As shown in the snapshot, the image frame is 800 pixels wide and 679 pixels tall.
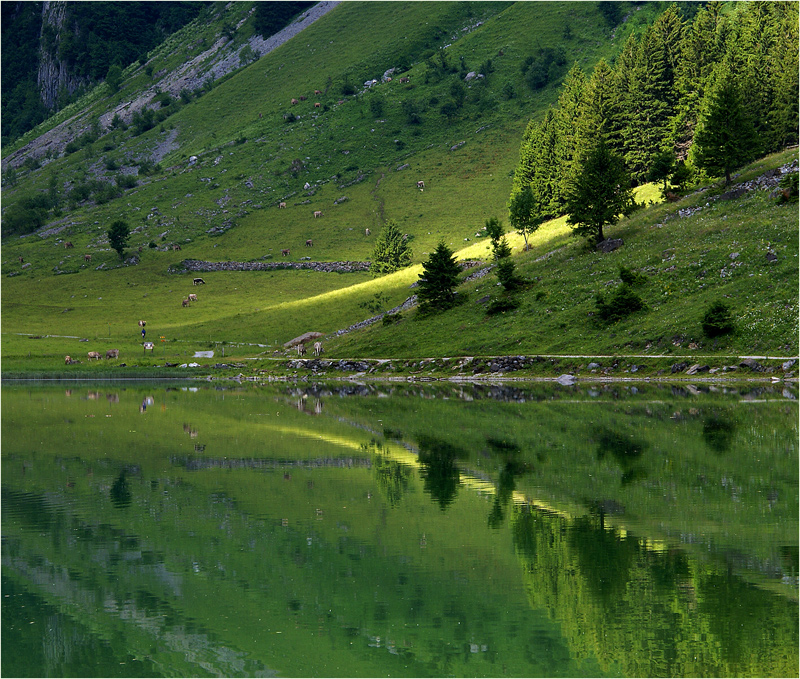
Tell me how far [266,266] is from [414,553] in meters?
160

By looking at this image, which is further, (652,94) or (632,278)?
(652,94)

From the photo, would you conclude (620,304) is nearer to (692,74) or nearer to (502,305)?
(502,305)

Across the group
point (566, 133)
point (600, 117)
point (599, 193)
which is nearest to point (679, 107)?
point (600, 117)

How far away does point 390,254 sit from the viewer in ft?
501

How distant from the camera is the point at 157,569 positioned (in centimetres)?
1945

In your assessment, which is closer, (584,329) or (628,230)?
(584,329)

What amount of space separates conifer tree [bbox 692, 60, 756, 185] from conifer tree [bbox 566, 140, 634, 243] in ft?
32.3

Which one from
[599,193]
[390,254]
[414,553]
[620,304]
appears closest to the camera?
[414,553]

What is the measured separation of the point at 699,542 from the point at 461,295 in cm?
8743

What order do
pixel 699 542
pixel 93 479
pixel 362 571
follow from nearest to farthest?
pixel 362 571 < pixel 699 542 < pixel 93 479

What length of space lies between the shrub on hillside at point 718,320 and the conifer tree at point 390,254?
84427 millimetres

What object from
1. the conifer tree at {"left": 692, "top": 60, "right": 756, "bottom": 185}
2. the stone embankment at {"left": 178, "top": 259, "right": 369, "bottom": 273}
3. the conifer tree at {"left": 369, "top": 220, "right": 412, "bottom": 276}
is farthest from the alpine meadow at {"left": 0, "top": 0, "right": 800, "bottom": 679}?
the stone embankment at {"left": 178, "top": 259, "right": 369, "bottom": 273}

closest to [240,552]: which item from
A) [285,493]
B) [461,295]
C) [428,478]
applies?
[285,493]

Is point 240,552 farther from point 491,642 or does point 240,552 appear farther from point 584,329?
point 584,329
